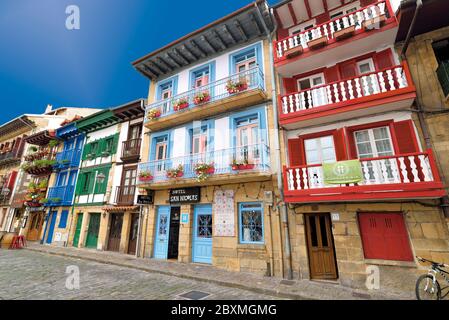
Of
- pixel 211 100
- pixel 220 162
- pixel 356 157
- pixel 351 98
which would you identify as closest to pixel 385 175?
pixel 356 157

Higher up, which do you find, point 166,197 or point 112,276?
point 166,197

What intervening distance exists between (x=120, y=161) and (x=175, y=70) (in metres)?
7.33

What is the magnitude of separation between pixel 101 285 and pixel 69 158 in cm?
1517

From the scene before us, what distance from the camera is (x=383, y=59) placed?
8141mm

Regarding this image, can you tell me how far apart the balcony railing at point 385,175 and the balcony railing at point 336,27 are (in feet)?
16.3

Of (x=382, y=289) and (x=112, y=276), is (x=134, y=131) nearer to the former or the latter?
(x=112, y=276)

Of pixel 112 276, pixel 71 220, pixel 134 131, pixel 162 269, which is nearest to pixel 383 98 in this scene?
pixel 162 269

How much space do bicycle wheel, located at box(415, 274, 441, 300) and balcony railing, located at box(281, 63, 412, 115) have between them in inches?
217

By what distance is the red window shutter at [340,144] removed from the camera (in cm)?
782

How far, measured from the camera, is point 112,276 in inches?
306

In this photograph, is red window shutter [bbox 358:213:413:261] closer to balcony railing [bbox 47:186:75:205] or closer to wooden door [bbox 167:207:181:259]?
wooden door [bbox 167:207:181:259]

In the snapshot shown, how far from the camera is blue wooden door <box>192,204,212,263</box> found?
10008 millimetres

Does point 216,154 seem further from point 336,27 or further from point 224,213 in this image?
point 336,27

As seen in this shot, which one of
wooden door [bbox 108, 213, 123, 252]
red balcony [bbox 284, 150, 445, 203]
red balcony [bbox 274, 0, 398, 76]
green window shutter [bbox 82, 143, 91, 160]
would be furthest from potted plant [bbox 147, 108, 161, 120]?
red balcony [bbox 284, 150, 445, 203]
